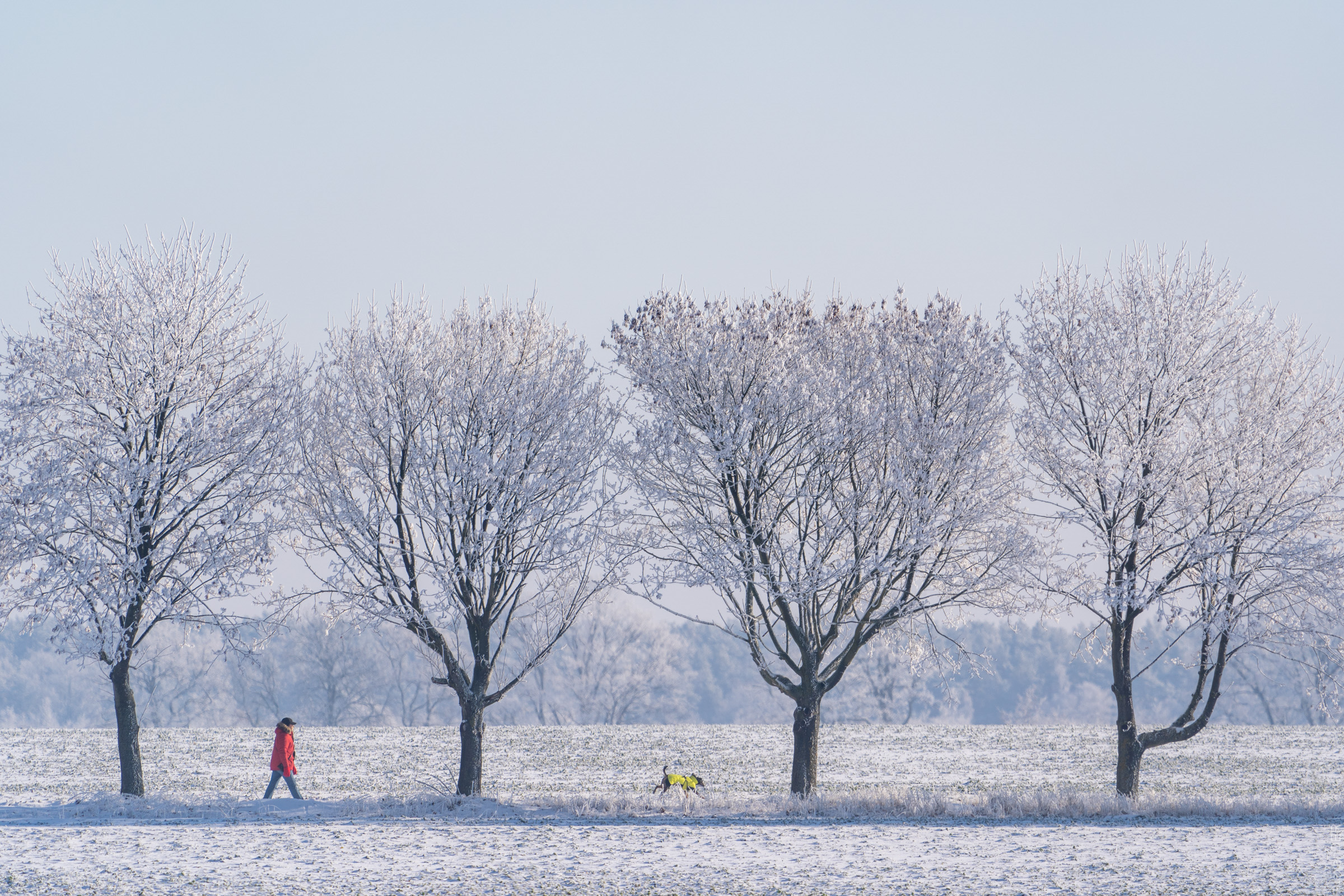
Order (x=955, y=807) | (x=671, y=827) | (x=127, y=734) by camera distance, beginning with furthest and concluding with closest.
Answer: (x=127, y=734) → (x=955, y=807) → (x=671, y=827)

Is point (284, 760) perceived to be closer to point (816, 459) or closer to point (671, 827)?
point (671, 827)

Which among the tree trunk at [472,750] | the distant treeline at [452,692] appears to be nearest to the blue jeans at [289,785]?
the tree trunk at [472,750]

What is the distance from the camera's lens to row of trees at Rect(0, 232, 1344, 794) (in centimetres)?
1920

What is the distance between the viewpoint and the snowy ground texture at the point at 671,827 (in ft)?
40.1

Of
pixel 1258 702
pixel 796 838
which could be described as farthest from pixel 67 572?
pixel 1258 702

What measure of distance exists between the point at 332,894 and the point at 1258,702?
7907 centimetres

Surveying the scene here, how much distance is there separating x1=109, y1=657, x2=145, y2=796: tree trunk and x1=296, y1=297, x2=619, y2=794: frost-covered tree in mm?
3824

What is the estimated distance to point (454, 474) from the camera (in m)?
19.6

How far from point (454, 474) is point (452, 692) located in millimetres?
58771

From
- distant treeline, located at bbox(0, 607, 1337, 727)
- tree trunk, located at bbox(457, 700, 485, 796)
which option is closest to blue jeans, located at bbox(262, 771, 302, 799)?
tree trunk, located at bbox(457, 700, 485, 796)

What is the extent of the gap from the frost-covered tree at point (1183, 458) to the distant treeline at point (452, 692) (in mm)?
44327

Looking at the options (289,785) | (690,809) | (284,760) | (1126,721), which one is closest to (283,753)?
(284,760)

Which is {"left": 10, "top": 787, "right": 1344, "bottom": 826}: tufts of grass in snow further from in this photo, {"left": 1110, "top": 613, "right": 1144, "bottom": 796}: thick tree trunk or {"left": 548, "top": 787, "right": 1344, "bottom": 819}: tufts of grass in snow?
{"left": 1110, "top": 613, "right": 1144, "bottom": 796}: thick tree trunk

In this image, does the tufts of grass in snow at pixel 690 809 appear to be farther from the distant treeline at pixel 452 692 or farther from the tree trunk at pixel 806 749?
the distant treeline at pixel 452 692
